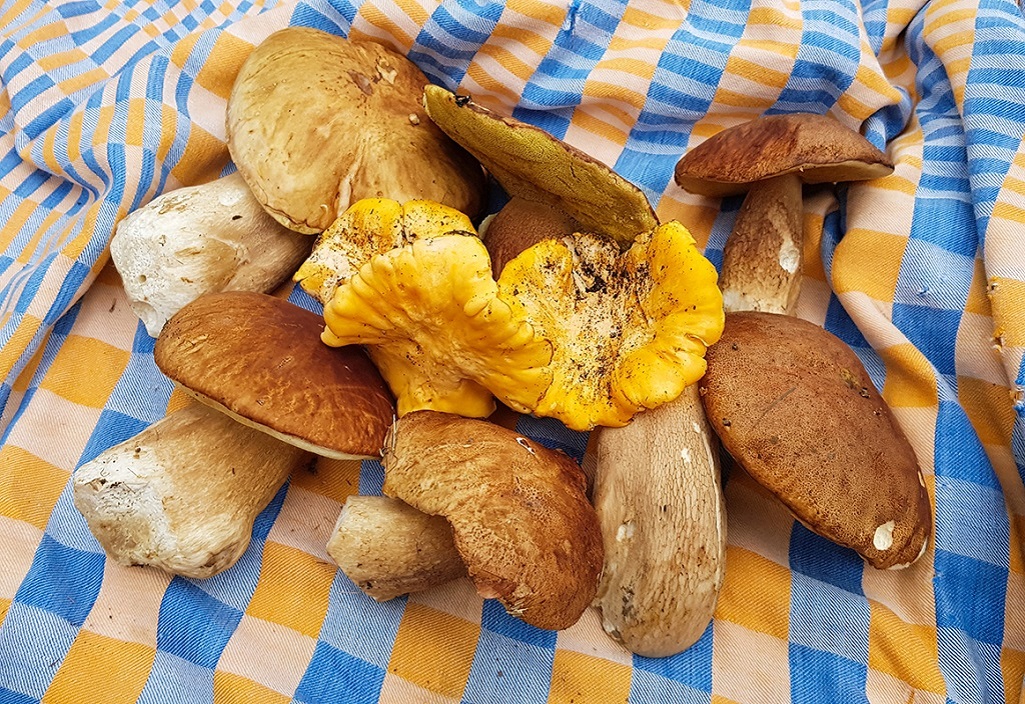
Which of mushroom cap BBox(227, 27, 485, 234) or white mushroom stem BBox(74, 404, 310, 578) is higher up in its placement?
mushroom cap BBox(227, 27, 485, 234)

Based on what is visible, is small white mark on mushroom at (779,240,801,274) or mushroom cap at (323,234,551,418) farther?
small white mark on mushroom at (779,240,801,274)

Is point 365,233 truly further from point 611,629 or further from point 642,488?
point 611,629

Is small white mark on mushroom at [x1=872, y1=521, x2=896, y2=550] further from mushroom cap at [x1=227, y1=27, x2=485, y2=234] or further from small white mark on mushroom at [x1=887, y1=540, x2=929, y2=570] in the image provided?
mushroom cap at [x1=227, y1=27, x2=485, y2=234]

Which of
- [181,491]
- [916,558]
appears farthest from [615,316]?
[181,491]

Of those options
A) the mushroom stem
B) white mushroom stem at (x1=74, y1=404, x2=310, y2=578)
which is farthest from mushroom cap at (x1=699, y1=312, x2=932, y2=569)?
white mushroom stem at (x1=74, y1=404, x2=310, y2=578)

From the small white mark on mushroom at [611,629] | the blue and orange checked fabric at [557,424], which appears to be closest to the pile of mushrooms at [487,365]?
the small white mark on mushroom at [611,629]

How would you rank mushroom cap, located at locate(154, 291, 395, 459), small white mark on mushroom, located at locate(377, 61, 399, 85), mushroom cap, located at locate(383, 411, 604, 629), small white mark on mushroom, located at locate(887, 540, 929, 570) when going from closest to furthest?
mushroom cap, located at locate(383, 411, 604, 629), mushroom cap, located at locate(154, 291, 395, 459), small white mark on mushroom, located at locate(887, 540, 929, 570), small white mark on mushroom, located at locate(377, 61, 399, 85)

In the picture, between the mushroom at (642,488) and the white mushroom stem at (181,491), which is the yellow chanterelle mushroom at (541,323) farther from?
the white mushroom stem at (181,491)
